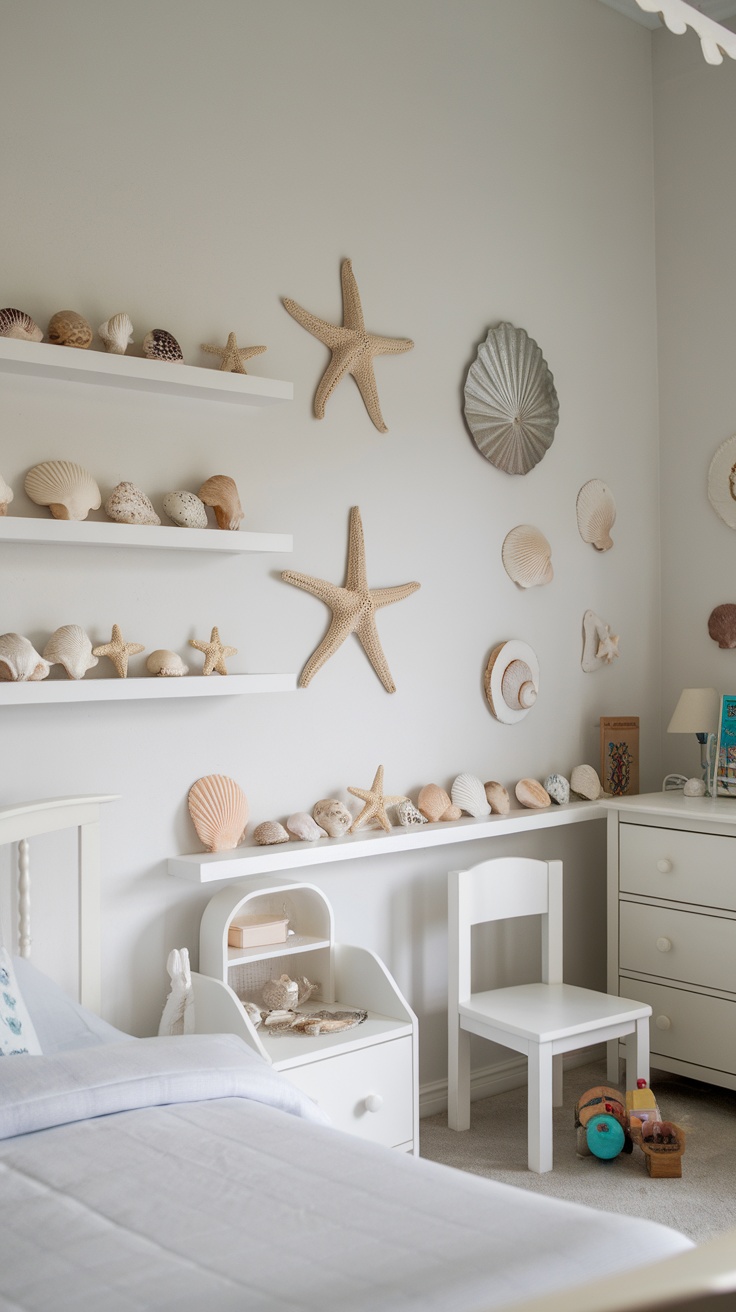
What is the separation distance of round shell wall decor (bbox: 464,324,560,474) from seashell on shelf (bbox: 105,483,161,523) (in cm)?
111

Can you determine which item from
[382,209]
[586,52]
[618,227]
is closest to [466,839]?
[382,209]

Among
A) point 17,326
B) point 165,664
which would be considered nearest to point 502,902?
point 165,664

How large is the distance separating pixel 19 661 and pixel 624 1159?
1.80 metres

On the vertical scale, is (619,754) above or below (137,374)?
below

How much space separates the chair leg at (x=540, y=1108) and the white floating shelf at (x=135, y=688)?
1004 mm

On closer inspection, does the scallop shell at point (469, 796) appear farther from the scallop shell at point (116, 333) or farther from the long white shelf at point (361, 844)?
the scallop shell at point (116, 333)

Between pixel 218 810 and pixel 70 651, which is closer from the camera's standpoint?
pixel 70 651

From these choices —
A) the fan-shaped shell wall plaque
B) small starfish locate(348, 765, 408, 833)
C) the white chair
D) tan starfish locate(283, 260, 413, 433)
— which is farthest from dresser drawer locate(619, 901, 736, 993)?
tan starfish locate(283, 260, 413, 433)

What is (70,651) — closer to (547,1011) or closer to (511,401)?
(547,1011)

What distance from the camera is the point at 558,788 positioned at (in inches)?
129

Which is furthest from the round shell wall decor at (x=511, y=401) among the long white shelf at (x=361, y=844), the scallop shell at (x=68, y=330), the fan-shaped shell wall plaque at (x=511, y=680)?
the scallop shell at (x=68, y=330)

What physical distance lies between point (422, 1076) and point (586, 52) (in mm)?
2993

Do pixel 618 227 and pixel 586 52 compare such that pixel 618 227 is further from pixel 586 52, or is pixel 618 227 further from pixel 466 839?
pixel 466 839

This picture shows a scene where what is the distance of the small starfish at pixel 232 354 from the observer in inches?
100.0
